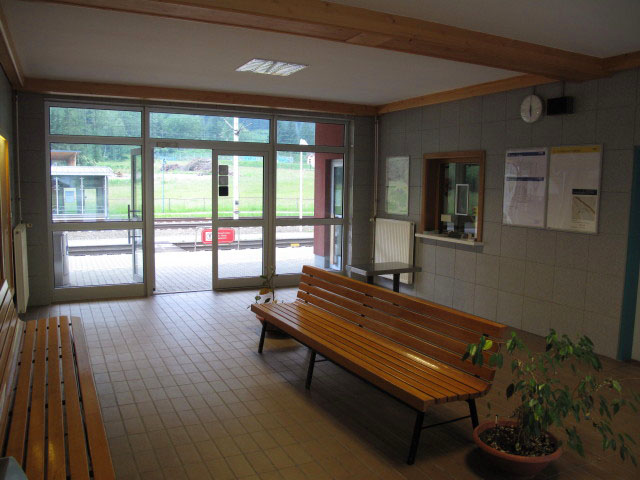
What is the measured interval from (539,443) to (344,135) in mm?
6223

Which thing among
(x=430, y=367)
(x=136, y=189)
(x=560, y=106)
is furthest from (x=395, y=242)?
(x=430, y=367)

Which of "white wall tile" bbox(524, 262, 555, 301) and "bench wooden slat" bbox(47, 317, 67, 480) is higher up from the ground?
"white wall tile" bbox(524, 262, 555, 301)

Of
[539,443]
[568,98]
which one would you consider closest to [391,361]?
[539,443]

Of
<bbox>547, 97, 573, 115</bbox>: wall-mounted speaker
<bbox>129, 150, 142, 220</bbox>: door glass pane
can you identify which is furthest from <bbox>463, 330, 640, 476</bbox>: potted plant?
<bbox>129, 150, 142, 220</bbox>: door glass pane

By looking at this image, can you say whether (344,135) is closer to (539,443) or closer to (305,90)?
(305,90)

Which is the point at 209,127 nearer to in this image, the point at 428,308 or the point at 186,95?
the point at 186,95

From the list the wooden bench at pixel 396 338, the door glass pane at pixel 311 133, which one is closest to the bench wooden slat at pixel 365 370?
the wooden bench at pixel 396 338

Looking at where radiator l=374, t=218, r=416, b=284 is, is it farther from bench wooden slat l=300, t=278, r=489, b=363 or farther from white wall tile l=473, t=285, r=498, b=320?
bench wooden slat l=300, t=278, r=489, b=363

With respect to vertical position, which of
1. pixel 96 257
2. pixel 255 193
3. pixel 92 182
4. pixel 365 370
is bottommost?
pixel 365 370

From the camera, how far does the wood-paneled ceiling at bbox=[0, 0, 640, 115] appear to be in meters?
3.49

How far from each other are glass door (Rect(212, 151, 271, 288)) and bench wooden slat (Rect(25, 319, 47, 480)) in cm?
435

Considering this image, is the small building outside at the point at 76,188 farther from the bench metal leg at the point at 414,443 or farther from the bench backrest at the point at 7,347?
the bench metal leg at the point at 414,443

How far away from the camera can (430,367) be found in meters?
3.39

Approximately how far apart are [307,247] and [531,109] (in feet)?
13.3
